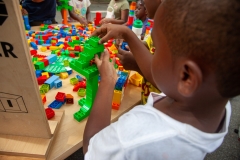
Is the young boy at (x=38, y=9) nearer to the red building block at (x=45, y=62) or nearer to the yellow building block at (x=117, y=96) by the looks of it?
the red building block at (x=45, y=62)

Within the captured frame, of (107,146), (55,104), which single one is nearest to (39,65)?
(55,104)

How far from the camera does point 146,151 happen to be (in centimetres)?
30

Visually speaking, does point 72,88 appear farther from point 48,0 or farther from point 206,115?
point 48,0

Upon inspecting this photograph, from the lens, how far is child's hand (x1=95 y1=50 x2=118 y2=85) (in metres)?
0.52

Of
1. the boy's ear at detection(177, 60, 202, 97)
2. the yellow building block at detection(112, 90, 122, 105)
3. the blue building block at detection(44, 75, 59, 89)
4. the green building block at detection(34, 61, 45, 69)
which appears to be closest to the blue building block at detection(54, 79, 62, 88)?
the blue building block at detection(44, 75, 59, 89)

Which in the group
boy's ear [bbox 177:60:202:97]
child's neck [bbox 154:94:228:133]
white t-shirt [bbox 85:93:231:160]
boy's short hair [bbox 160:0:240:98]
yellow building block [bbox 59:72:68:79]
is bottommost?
yellow building block [bbox 59:72:68:79]

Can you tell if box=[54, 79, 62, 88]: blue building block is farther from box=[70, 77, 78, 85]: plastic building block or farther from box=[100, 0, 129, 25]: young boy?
box=[100, 0, 129, 25]: young boy

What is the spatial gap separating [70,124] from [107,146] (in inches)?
11.1

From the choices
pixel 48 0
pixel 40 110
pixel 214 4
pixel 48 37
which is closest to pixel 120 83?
pixel 40 110

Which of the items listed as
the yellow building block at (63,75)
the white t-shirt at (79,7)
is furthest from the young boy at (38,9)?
the yellow building block at (63,75)

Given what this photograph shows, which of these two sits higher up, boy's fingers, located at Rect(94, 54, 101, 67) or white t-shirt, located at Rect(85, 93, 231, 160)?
white t-shirt, located at Rect(85, 93, 231, 160)

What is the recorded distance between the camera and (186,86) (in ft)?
0.93

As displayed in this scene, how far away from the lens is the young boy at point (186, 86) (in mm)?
234

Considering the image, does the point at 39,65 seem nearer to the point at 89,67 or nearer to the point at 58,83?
the point at 58,83
